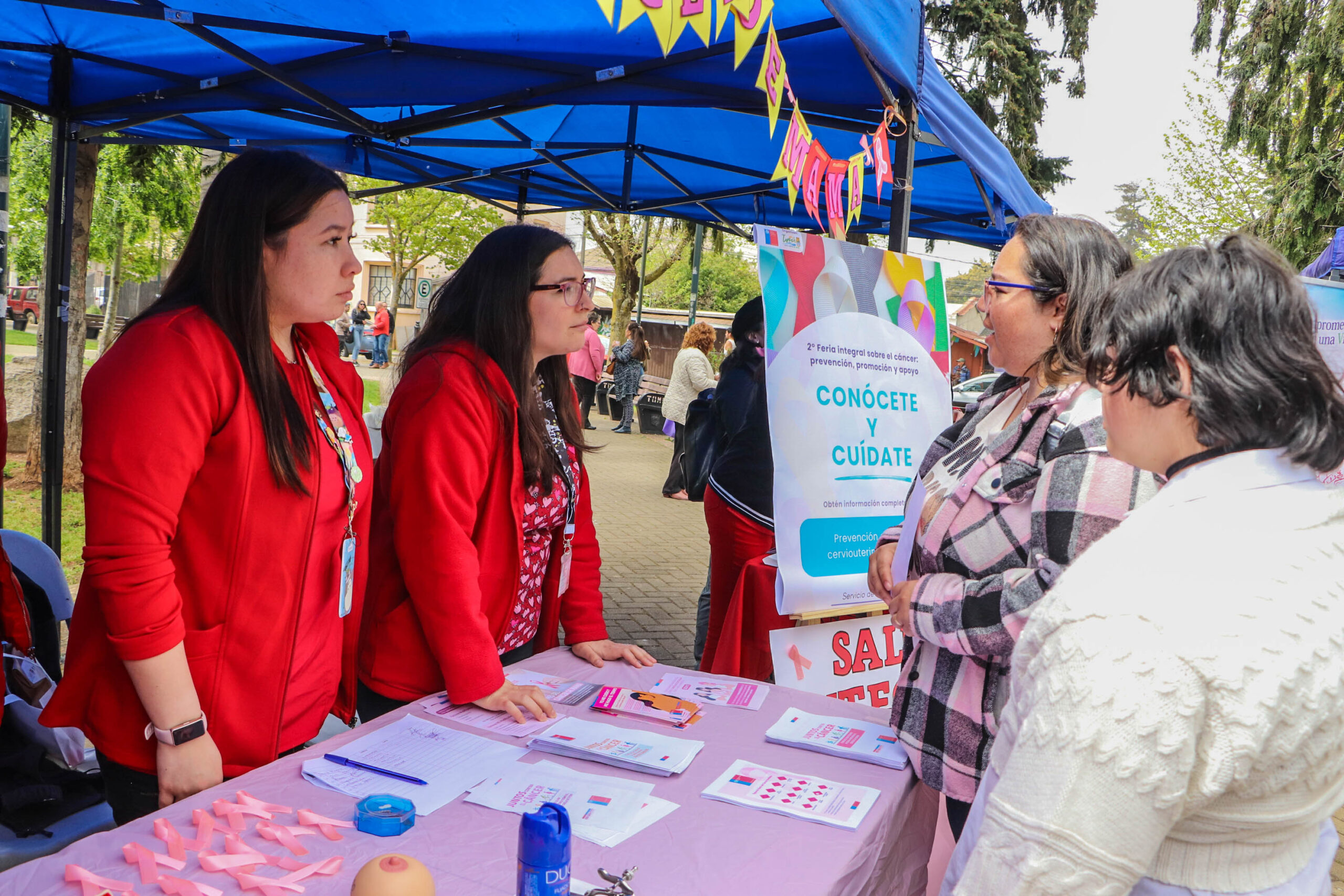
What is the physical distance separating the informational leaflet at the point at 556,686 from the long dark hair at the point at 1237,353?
143 cm

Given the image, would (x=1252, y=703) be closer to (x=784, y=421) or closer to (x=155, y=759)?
(x=155, y=759)

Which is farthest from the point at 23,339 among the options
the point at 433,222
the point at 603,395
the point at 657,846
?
the point at 657,846

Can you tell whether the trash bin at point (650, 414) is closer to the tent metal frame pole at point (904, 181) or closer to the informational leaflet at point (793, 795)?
the tent metal frame pole at point (904, 181)

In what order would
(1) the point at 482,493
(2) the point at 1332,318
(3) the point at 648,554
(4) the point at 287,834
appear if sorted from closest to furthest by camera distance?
(4) the point at 287,834 < (1) the point at 482,493 < (2) the point at 1332,318 < (3) the point at 648,554

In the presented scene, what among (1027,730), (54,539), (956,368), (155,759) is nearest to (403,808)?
(155,759)

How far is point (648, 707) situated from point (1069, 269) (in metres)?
1.29

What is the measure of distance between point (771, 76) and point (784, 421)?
1087 mm

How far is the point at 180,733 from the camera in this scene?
5.13ft

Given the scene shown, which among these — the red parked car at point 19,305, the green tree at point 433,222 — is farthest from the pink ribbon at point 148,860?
the red parked car at point 19,305

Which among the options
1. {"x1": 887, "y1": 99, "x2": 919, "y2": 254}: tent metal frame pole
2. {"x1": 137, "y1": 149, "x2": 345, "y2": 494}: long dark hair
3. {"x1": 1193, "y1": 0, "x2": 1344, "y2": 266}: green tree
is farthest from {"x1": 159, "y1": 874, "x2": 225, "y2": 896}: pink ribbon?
{"x1": 1193, "y1": 0, "x2": 1344, "y2": 266}: green tree

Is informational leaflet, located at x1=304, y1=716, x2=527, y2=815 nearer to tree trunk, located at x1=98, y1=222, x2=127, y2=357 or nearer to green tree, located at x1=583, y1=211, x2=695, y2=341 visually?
tree trunk, located at x1=98, y1=222, x2=127, y2=357

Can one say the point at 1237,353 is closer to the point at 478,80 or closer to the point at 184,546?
the point at 184,546

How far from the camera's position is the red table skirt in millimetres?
3479

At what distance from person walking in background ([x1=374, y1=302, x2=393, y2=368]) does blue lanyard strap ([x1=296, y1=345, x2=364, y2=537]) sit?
2348cm
